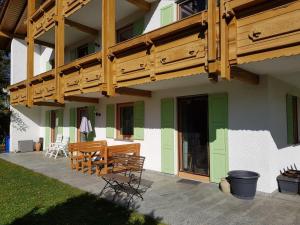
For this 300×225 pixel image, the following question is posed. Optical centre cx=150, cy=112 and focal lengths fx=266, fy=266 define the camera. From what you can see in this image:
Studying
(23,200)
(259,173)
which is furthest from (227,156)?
(23,200)

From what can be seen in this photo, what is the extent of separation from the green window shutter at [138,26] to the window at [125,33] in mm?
325

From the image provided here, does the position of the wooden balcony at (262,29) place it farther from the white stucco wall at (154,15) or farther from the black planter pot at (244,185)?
the white stucco wall at (154,15)

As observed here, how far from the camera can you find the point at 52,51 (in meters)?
16.0

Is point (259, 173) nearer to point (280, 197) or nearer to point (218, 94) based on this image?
point (280, 197)

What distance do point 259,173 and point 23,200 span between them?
5.54 meters

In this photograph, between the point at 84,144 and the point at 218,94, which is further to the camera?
the point at 84,144

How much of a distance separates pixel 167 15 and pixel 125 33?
2549mm

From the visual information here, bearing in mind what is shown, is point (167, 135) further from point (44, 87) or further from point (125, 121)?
point (44, 87)

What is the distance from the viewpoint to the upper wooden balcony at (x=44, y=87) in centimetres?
1092

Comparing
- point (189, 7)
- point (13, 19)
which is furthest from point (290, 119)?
point (13, 19)

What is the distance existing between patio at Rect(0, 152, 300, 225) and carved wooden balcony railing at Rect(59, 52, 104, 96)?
3.05m

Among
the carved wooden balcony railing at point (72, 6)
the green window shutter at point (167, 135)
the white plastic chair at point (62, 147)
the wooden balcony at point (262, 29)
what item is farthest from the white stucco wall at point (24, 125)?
the wooden balcony at point (262, 29)

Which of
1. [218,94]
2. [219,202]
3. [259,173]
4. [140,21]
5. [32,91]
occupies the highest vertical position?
[140,21]

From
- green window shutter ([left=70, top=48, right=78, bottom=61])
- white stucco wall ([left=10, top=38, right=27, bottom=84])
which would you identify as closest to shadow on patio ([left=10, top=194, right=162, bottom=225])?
green window shutter ([left=70, top=48, right=78, bottom=61])
